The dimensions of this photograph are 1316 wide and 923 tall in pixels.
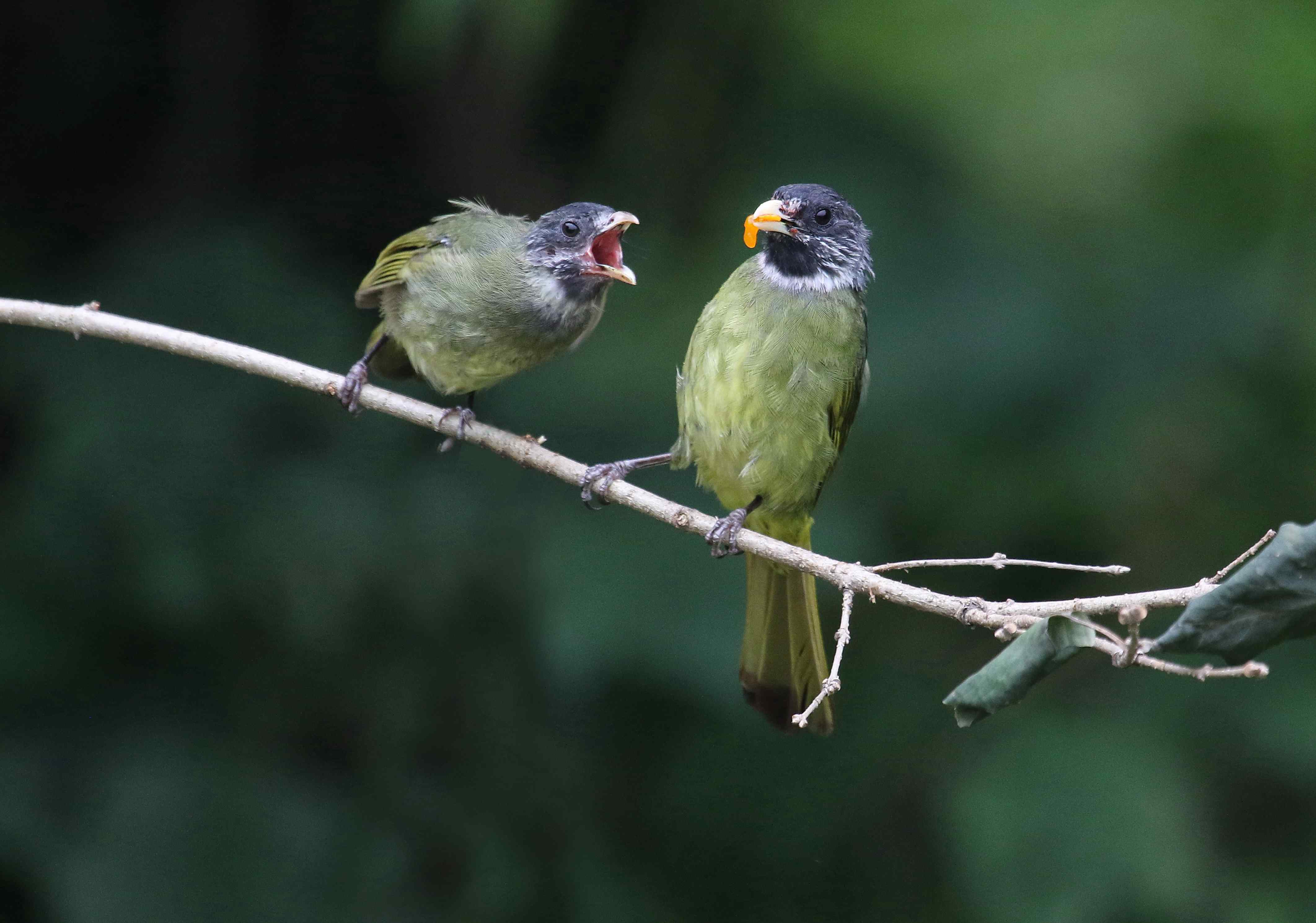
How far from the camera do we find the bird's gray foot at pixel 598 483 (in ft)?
10.9

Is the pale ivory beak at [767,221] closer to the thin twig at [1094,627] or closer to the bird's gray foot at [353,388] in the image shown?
the bird's gray foot at [353,388]

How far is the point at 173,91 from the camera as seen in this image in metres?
4.82

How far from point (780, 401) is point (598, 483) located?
0.52 meters

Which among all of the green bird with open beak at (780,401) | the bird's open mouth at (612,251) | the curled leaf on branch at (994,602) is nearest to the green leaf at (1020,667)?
the curled leaf on branch at (994,602)

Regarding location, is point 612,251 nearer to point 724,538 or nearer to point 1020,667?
point 724,538

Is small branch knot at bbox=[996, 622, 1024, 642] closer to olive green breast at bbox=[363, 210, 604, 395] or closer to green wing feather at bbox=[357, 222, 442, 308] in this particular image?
olive green breast at bbox=[363, 210, 604, 395]

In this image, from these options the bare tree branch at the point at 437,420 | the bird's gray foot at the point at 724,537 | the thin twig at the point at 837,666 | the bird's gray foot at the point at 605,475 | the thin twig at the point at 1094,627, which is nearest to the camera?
the thin twig at the point at 1094,627

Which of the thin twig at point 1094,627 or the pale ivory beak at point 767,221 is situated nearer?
the thin twig at point 1094,627

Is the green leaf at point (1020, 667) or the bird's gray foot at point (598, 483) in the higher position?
the bird's gray foot at point (598, 483)

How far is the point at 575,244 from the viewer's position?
3.73 metres

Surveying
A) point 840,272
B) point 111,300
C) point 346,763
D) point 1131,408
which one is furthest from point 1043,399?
point 111,300

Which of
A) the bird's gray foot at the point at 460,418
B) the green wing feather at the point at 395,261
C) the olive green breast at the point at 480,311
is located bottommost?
the bird's gray foot at the point at 460,418

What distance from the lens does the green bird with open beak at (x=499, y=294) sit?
143 inches

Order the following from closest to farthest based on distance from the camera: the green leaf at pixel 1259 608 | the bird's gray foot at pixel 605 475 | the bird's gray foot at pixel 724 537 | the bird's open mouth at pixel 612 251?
the green leaf at pixel 1259 608
the bird's gray foot at pixel 724 537
the bird's gray foot at pixel 605 475
the bird's open mouth at pixel 612 251
